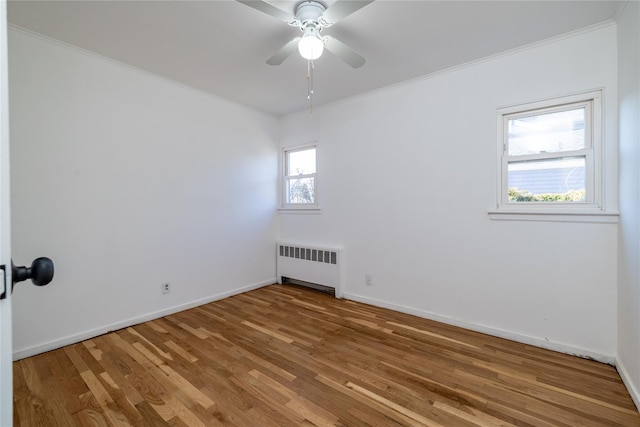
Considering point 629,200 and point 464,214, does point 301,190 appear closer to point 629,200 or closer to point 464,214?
point 464,214

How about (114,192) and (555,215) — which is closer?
(555,215)

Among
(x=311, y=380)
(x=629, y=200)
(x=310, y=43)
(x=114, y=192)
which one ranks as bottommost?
(x=311, y=380)

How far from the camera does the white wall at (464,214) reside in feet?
7.38

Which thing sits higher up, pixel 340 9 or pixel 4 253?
pixel 340 9

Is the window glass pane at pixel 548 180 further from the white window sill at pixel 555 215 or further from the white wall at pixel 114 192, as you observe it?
the white wall at pixel 114 192

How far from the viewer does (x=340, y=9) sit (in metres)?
1.74

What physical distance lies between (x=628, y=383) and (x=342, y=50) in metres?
3.06

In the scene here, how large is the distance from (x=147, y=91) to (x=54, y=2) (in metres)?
1.01

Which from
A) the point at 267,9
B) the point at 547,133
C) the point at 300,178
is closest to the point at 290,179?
the point at 300,178

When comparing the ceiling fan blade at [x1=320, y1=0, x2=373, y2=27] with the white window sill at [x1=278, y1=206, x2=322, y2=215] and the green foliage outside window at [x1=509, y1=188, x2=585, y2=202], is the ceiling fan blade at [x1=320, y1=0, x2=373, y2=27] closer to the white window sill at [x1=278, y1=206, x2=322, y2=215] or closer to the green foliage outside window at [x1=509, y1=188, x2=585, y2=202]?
the green foliage outside window at [x1=509, y1=188, x2=585, y2=202]

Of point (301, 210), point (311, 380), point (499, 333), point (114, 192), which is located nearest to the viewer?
point (311, 380)

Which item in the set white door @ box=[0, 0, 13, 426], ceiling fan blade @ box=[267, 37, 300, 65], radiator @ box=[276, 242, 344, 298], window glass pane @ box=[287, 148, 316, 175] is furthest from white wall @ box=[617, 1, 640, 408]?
window glass pane @ box=[287, 148, 316, 175]

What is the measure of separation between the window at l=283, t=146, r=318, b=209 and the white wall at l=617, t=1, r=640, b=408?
3.03 metres

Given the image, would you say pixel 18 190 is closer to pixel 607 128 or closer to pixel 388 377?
pixel 388 377
